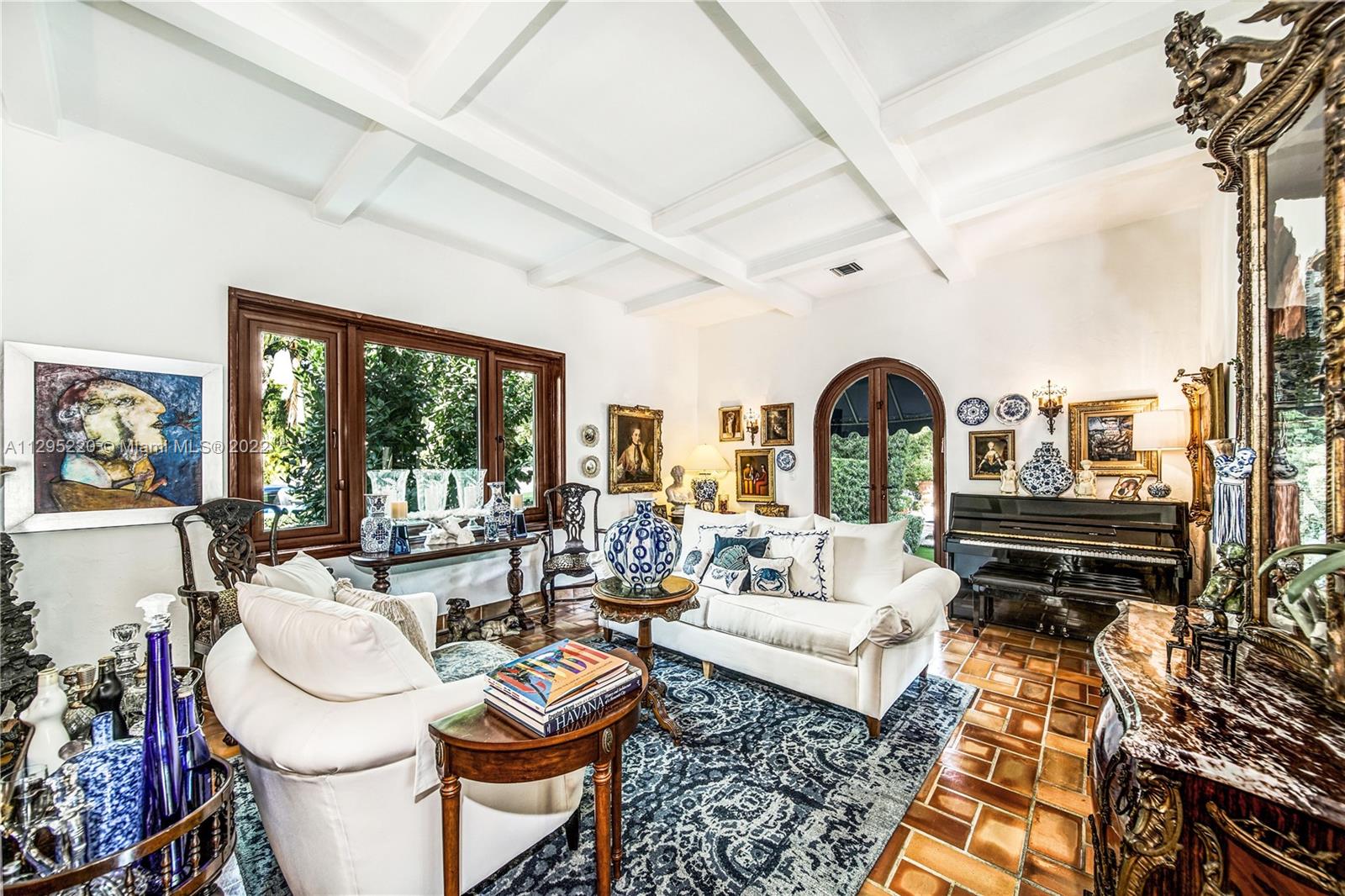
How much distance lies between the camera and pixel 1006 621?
401 cm

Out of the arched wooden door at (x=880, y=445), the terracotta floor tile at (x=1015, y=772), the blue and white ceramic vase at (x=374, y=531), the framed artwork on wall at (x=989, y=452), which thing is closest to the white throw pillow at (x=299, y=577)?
the blue and white ceramic vase at (x=374, y=531)

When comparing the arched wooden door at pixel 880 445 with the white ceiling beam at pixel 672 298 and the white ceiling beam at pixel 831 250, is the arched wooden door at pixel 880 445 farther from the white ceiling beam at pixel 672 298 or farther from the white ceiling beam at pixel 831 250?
the white ceiling beam at pixel 672 298

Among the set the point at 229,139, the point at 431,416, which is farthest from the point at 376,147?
the point at 431,416

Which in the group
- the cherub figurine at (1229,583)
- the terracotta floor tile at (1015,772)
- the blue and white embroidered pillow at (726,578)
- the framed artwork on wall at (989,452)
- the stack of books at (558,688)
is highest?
the framed artwork on wall at (989,452)

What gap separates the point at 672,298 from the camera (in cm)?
540

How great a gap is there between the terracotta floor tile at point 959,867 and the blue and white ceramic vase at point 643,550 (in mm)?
1352

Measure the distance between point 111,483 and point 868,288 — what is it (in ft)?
19.5

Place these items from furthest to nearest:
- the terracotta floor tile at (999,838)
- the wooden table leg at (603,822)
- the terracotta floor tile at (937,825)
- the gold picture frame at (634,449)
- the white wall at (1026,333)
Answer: the gold picture frame at (634,449), the white wall at (1026,333), the terracotta floor tile at (937,825), the terracotta floor tile at (999,838), the wooden table leg at (603,822)

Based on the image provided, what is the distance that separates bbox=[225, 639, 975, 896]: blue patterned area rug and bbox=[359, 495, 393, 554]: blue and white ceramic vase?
1475mm

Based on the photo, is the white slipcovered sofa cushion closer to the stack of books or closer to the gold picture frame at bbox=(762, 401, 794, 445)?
the stack of books

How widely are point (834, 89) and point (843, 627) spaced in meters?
2.52

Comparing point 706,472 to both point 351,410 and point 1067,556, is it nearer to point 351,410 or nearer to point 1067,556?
point 1067,556

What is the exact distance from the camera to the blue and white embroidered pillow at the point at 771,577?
315 cm

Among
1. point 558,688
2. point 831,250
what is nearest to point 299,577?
point 558,688
